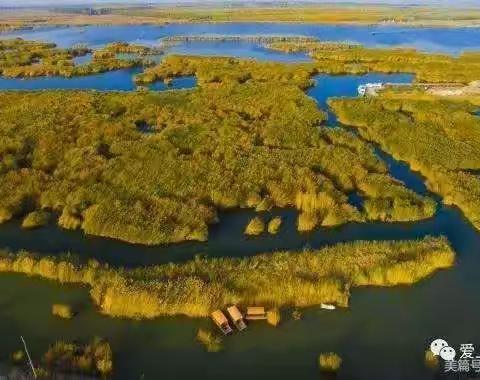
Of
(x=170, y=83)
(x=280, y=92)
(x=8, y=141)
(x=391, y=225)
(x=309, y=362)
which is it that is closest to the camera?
(x=309, y=362)

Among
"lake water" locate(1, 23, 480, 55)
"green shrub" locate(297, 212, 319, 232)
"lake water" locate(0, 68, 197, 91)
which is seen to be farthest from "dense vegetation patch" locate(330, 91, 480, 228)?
"lake water" locate(1, 23, 480, 55)

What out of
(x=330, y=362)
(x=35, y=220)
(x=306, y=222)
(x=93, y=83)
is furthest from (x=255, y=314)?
(x=93, y=83)

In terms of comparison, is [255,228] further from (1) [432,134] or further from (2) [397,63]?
(2) [397,63]

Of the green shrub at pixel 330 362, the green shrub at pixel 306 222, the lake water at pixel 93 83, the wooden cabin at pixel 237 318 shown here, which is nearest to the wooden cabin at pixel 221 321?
the wooden cabin at pixel 237 318

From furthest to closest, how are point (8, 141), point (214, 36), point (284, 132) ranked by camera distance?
point (214, 36) < point (284, 132) < point (8, 141)

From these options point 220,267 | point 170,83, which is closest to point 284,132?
point 220,267

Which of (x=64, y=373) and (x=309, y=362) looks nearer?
(x=64, y=373)

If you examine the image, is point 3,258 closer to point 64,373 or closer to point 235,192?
point 64,373
